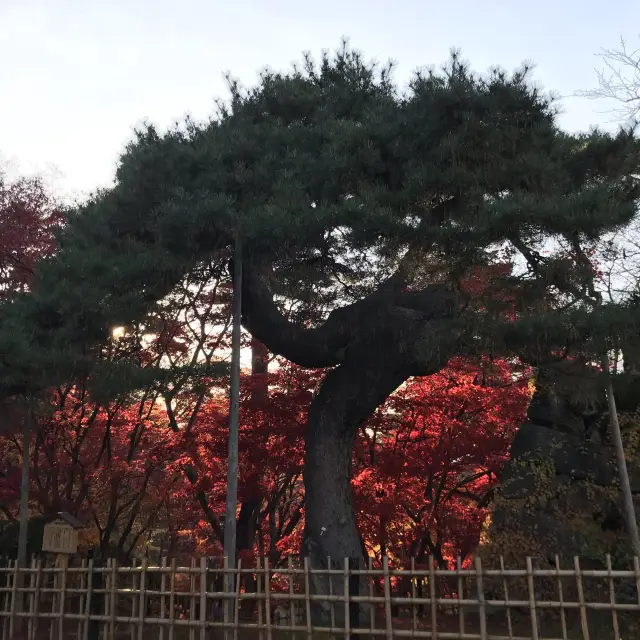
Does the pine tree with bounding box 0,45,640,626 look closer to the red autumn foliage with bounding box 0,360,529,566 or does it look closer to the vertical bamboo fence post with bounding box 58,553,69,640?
the red autumn foliage with bounding box 0,360,529,566

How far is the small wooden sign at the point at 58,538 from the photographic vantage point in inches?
341

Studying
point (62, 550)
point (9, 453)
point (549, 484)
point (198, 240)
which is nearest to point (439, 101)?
point (198, 240)

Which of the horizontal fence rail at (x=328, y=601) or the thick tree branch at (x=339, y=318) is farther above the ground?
the thick tree branch at (x=339, y=318)

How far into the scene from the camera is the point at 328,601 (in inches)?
279

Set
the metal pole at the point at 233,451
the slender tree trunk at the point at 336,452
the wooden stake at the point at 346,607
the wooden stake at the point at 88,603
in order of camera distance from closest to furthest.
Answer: the wooden stake at the point at 346,607, the wooden stake at the point at 88,603, the metal pole at the point at 233,451, the slender tree trunk at the point at 336,452

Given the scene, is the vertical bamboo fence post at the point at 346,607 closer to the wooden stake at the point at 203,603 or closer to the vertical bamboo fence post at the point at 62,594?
the wooden stake at the point at 203,603

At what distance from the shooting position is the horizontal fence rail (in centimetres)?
601

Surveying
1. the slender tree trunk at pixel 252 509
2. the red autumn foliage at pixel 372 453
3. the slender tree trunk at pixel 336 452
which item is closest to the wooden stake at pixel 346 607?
the slender tree trunk at pixel 336 452

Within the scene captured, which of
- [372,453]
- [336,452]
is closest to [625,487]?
[336,452]

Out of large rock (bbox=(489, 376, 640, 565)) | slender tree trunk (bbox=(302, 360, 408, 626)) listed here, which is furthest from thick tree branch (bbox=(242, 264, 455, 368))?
large rock (bbox=(489, 376, 640, 565))

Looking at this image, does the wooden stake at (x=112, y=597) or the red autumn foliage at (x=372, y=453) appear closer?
the wooden stake at (x=112, y=597)

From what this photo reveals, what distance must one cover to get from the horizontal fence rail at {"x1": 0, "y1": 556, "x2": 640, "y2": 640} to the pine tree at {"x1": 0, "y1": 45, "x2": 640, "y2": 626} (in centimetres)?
205

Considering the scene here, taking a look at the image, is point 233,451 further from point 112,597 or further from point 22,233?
point 22,233

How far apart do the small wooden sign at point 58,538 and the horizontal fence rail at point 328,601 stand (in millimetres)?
164
